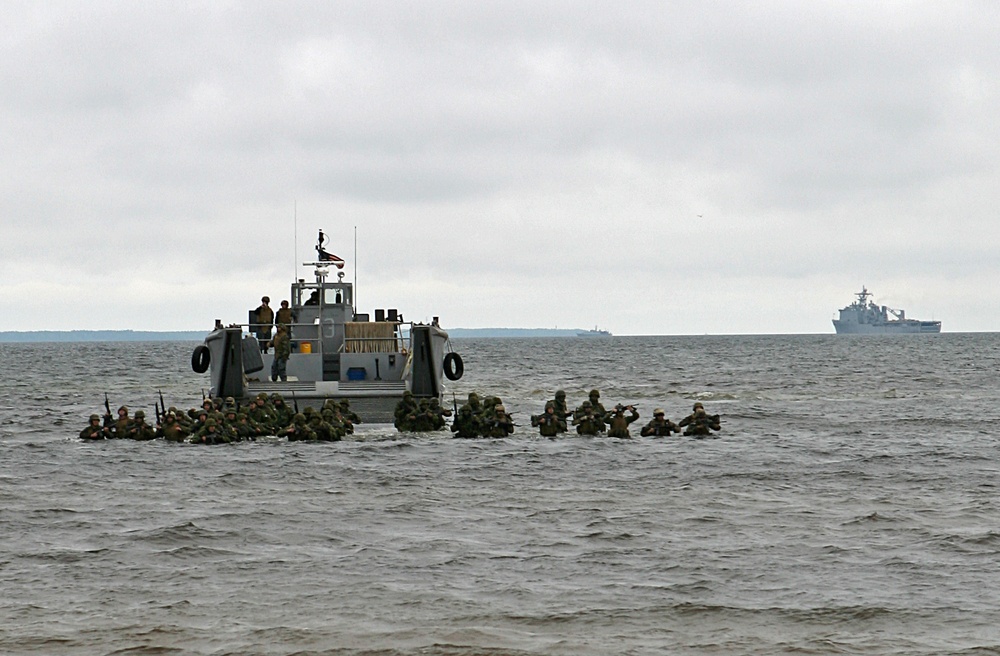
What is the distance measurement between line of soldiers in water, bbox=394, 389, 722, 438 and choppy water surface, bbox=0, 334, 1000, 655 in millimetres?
467

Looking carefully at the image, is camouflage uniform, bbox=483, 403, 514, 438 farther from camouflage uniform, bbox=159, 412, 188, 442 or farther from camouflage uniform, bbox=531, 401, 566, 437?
camouflage uniform, bbox=159, 412, 188, 442

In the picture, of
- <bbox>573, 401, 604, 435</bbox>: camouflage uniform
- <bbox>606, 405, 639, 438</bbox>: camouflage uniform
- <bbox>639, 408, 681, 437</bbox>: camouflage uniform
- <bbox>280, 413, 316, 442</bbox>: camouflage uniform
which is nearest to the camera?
<bbox>280, 413, 316, 442</bbox>: camouflage uniform

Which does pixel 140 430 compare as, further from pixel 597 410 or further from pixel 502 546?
pixel 502 546

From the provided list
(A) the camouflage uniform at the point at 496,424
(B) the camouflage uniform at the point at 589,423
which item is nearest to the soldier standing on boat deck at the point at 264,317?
Result: (A) the camouflage uniform at the point at 496,424

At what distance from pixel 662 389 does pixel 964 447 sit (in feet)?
91.1

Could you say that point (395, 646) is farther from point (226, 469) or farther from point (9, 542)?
point (226, 469)

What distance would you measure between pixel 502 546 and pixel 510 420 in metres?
14.1

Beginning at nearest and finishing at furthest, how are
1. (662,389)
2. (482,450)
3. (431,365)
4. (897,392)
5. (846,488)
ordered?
(846,488) < (482,450) < (431,365) < (897,392) < (662,389)

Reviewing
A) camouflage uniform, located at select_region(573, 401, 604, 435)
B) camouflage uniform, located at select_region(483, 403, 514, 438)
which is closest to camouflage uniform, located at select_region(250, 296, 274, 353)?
camouflage uniform, located at select_region(483, 403, 514, 438)

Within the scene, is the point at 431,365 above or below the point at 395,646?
above

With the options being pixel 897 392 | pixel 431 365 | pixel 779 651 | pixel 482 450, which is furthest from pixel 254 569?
pixel 897 392

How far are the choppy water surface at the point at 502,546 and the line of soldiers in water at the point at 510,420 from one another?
0.47m

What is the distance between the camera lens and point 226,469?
23.9m

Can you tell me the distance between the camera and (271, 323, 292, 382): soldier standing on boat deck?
3052 centimetres
